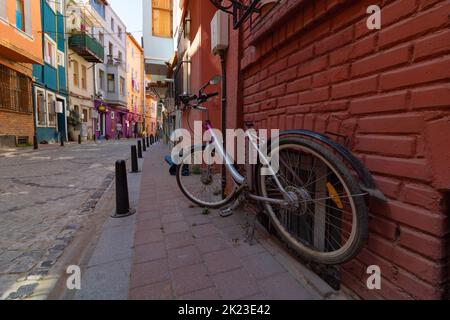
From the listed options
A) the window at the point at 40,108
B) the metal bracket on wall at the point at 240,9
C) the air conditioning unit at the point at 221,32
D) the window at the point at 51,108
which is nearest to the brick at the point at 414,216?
the metal bracket on wall at the point at 240,9

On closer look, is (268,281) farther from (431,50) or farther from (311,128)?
(431,50)

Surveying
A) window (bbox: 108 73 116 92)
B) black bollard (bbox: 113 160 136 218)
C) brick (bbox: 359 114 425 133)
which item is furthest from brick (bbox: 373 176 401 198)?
window (bbox: 108 73 116 92)

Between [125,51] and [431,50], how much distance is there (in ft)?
118

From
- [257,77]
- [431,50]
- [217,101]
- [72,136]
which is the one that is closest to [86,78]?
[72,136]

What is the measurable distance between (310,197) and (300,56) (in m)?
1.04

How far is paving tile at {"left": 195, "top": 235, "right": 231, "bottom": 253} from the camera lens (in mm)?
2107

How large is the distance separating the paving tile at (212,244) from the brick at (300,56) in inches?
62.1

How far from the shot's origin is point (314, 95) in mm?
1747

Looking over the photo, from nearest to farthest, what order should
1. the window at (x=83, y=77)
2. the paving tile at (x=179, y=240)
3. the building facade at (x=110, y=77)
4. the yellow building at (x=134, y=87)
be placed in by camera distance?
the paving tile at (x=179, y=240), the window at (x=83, y=77), the building facade at (x=110, y=77), the yellow building at (x=134, y=87)

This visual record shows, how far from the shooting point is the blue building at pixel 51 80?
1484cm

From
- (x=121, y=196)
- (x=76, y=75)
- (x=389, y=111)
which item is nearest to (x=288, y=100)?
(x=389, y=111)

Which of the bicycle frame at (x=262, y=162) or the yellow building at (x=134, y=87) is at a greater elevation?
the yellow building at (x=134, y=87)

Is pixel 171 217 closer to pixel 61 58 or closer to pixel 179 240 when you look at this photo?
pixel 179 240

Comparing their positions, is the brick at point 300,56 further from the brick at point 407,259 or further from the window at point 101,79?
the window at point 101,79
